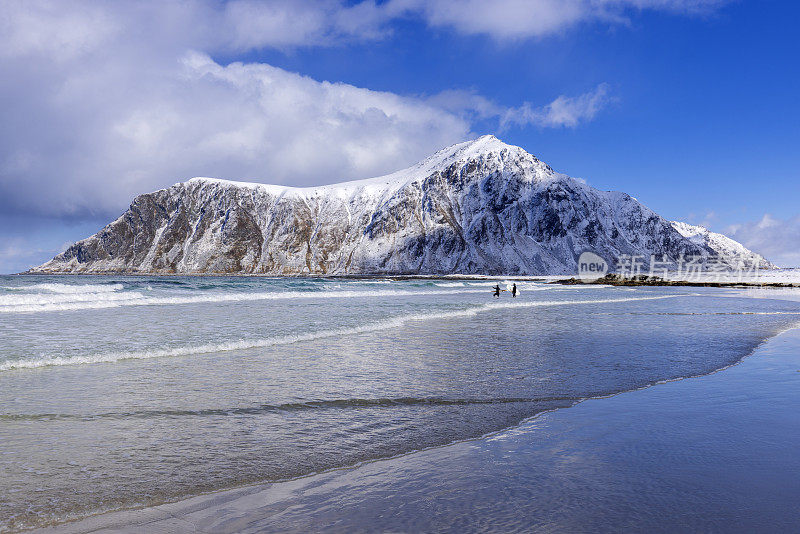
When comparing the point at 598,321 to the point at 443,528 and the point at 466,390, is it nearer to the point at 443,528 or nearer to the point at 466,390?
the point at 466,390

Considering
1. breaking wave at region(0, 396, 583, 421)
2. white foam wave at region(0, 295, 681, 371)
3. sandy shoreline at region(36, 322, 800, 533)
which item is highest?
sandy shoreline at region(36, 322, 800, 533)

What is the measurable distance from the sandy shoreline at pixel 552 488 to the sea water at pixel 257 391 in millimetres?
470

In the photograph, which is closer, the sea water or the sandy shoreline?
the sandy shoreline

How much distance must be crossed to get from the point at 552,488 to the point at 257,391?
6.55 metres

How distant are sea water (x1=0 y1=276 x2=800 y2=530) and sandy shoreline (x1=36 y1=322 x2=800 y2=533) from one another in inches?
18.5

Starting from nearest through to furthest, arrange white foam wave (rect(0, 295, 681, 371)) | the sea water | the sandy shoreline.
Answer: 1. the sandy shoreline
2. the sea water
3. white foam wave (rect(0, 295, 681, 371))

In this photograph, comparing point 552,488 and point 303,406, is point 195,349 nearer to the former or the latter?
point 303,406

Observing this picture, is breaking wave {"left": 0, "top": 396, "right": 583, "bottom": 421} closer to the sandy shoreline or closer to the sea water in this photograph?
the sea water

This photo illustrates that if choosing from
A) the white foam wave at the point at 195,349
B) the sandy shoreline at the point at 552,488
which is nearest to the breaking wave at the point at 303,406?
the sandy shoreline at the point at 552,488

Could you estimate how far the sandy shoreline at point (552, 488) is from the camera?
15.9ft

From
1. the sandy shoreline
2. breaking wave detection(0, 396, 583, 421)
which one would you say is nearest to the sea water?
breaking wave detection(0, 396, 583, 421)

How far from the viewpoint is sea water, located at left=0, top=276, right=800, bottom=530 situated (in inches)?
243

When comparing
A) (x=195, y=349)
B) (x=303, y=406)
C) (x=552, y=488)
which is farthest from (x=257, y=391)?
(x=552, y=488)

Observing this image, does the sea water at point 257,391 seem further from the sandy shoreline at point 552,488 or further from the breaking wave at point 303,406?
the sandy shoreline at point 552,488
